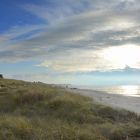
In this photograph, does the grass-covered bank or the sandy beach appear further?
the sandy beach

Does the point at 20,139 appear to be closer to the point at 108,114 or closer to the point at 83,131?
the point at 83,131

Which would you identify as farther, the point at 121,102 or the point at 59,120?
the point at 121,102

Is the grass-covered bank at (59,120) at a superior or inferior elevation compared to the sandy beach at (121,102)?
inferior

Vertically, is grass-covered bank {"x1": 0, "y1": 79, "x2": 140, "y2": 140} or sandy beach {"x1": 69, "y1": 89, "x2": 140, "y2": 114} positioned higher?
sandy beach {"x1": 69, "y1": 89, "x2": 140, "y2": 114}

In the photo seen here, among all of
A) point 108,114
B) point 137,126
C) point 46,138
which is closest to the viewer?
point 46,138

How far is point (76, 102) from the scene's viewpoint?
1711 centimetres

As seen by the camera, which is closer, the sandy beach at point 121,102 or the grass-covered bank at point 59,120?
the grass-covered bank at point 59,120

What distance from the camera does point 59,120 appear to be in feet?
44.8

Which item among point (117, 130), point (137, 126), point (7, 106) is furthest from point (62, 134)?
point (7, 106)

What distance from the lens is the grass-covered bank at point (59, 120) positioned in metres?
10.5

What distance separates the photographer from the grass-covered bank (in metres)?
10.5

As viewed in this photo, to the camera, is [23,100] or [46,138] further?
[23,100]

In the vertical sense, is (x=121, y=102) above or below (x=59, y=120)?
above

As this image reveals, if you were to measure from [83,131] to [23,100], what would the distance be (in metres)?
9.17
